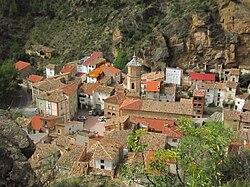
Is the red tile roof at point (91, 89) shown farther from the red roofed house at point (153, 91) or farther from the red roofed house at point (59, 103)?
the red roofed house at point (153, 91)

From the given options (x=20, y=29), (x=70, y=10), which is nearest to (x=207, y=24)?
(x=70, y=10)

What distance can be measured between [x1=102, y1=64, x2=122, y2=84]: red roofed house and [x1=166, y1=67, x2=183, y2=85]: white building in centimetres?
617

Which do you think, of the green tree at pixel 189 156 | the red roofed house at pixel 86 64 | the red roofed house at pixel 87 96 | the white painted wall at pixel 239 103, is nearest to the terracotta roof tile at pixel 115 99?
the red roofed house at pixel 87 96

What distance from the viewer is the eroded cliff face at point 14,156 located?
12266mm

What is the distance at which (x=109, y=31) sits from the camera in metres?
62.8

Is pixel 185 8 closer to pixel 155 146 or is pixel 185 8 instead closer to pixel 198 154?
pixel 155 146

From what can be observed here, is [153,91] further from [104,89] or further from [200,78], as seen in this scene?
[200,78]

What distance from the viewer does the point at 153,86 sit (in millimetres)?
46969

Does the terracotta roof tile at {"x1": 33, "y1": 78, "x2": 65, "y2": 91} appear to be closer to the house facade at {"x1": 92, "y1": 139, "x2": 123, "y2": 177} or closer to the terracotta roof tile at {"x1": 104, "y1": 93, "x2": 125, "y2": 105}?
the terracotta roof tile at {"x1": 104, "y1": 93, "x2": 125, "y2": 105}

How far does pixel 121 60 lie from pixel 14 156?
44.5m

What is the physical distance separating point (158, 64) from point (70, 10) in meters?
22.5

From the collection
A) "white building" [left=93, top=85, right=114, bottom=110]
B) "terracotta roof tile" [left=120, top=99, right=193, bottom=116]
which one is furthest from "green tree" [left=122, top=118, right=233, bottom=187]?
→ "white building" [left=93, top=85, right=114, bottom=110]

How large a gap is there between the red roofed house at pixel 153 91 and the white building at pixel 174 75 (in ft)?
14.1

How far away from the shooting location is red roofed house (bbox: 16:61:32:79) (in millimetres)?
58281
